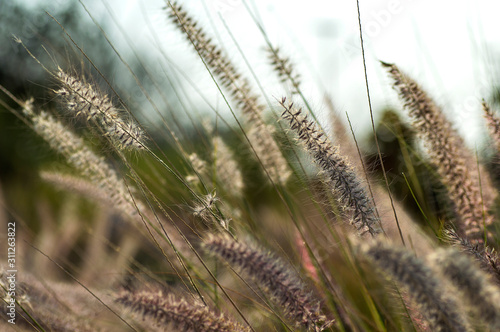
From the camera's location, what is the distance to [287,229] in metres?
1.79

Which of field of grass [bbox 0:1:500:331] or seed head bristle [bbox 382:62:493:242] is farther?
seed head bristle [bbox 382:62:493:242]

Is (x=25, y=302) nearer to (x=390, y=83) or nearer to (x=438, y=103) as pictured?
(x=390, y=83)

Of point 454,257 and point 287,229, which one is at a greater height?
point 454,257

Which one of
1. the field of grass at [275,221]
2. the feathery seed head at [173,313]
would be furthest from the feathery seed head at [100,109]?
the feathery seed head at [173,313]

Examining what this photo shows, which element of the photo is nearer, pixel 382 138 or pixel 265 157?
pixel 265 157

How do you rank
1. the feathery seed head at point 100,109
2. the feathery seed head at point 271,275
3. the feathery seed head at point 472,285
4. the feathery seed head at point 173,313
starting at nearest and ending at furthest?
the feathery seed head at point 472,285 → the feathery seed head at point 271,275 → the feathery seed head at point 173,313 → the feathery seed head at point 100,109

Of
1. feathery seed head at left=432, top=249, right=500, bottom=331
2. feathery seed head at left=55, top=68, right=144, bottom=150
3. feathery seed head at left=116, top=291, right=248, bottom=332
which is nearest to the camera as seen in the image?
feathery seed head at left=432, top=249, right=500, bottom=331

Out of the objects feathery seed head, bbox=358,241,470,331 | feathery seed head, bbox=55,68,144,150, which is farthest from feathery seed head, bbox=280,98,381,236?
feathery seed head, bbox=55,68,144,150

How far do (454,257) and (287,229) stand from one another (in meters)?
1.19

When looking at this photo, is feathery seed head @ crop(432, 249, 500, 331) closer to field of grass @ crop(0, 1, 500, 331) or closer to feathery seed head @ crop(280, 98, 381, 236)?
field of grass @ crop(0, 1, 500, 331)

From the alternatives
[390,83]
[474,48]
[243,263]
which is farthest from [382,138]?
[243,263]

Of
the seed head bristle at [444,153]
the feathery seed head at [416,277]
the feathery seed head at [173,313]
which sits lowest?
the feathery seed head at [173,313]

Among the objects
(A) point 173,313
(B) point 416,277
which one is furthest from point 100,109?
(B) point 416,277

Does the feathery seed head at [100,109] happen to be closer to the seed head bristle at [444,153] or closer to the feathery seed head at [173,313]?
the feathery seed head at [173,313]
